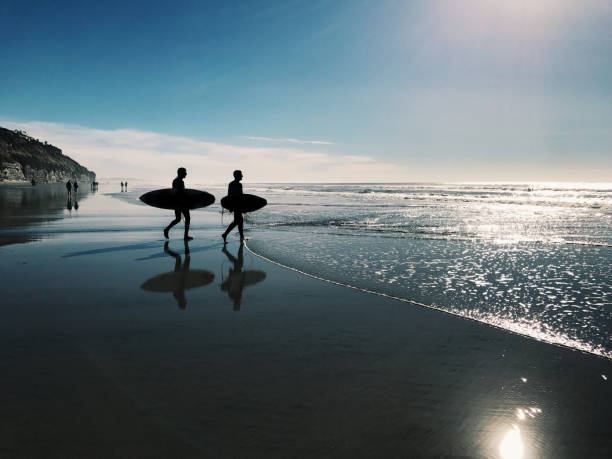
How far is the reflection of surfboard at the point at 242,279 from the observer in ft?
20.7

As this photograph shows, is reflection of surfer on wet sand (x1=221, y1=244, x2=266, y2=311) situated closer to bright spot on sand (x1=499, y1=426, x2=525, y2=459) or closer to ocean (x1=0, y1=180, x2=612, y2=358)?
ocean (x1=0, y1=180, x2=612, y2=358)

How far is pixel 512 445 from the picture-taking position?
244 cm

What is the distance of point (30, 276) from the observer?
21.2 feet

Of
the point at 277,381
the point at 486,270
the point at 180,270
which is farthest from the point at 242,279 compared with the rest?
the point at 486,270

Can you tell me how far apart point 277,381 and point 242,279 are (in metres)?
3.76

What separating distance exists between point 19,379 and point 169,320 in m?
1.66

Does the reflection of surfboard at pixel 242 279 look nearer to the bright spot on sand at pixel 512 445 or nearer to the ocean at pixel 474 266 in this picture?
the ocean at pixel 474 266

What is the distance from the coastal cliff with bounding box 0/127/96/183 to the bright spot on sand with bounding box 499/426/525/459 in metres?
99.8

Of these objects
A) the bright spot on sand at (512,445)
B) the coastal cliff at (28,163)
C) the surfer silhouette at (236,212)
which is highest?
the coastal cliff at (28,163)

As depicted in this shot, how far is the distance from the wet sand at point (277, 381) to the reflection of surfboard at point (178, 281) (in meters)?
0.38

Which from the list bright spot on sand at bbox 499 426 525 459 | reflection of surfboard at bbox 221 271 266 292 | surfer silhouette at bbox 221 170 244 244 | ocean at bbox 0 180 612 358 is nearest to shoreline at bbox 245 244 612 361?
ocean at bbox 0 180 612 358

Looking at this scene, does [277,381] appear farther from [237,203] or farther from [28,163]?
[28,163]

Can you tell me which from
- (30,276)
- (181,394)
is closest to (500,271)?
(181,394)

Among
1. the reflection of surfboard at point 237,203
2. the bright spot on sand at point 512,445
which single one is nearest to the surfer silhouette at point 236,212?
Answer: the reflection of surfboard at point 237,203
